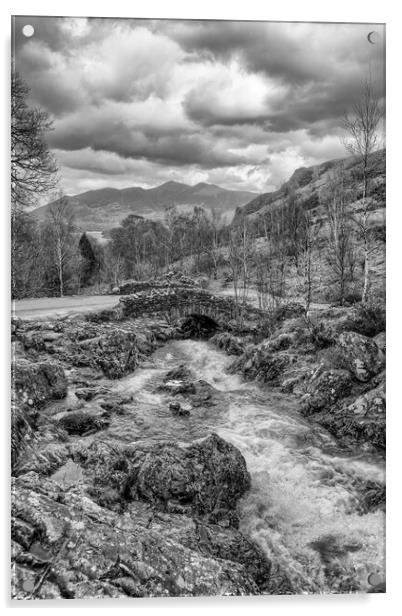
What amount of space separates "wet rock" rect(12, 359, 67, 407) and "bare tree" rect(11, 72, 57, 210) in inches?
63.9

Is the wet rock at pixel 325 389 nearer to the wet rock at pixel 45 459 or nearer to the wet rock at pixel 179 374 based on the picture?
the wet rock at pixel 179 374

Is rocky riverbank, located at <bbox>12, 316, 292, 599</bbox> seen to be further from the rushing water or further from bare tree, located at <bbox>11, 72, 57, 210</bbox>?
bare tree, located at <bbox>11, 72, 57, 210</bbox>

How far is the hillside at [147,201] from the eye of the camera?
4.75 m

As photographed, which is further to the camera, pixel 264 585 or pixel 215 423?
pixel 215 423

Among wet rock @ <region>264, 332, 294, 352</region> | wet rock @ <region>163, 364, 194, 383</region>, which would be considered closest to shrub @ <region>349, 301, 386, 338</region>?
wet rock @ <region>264, 332, 294, 352</region>

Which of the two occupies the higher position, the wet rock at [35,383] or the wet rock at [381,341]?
the wet rock at [381,341]

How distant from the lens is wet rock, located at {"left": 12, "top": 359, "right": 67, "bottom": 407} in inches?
170

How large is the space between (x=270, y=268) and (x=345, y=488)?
A: 7.57 feet

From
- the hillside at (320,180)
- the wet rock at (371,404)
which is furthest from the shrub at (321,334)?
the hillside at (320,180)

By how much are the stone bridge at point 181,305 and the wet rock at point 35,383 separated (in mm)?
976

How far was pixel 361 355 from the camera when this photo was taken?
476cm
